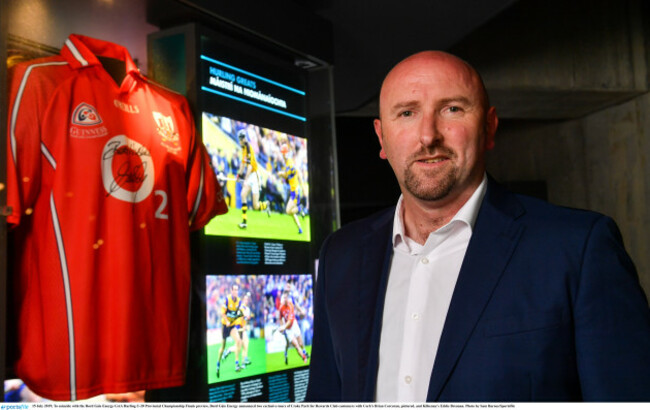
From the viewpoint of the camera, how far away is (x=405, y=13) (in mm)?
3998

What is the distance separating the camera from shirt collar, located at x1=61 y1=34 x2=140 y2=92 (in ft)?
7.79

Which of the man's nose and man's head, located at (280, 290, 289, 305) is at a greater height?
the man's nose

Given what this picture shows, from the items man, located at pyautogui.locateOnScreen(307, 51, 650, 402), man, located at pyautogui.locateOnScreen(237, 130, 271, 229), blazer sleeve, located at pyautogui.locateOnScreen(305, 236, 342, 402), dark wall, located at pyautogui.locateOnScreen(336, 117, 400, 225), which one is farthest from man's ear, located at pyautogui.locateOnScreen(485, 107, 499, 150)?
dark wall, located at pyautogui.locateOnScreen(336, 117, 400, 225)

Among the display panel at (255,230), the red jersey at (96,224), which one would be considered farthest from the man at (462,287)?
the display panel at (255,230)

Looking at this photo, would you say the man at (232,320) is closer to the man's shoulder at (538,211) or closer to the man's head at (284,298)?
the man's head at (284,298)

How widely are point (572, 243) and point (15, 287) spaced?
5.73ft

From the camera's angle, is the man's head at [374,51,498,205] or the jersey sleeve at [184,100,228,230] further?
the jersey sleeve at [184,100,228,230]

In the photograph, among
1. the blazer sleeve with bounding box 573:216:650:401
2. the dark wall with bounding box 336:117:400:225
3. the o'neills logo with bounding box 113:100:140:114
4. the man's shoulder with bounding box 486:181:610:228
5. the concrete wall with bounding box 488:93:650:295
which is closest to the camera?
the blazer sleeve with bounding box 573:216:650:401

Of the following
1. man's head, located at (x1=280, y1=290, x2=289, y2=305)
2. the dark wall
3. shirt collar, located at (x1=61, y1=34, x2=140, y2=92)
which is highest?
the dark wall

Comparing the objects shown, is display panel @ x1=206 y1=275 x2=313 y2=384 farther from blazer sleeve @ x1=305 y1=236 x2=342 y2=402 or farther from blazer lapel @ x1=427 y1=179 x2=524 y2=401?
blazer lapel @ x1=427 y1=179 x2=524 y2=401

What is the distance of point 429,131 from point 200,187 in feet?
5.06

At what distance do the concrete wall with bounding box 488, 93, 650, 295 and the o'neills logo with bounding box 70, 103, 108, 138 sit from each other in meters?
5.67

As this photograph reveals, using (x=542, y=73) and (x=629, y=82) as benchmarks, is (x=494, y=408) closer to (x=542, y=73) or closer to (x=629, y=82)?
(x=542, y=73)

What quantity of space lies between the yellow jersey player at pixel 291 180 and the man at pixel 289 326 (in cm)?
38
